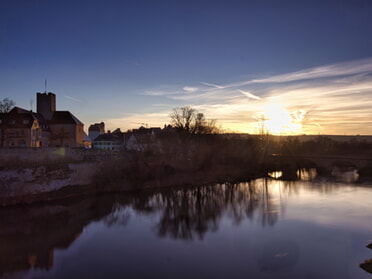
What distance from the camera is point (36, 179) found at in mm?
19812

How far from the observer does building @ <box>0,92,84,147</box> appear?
27.6 meters

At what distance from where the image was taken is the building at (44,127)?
27.6 meters

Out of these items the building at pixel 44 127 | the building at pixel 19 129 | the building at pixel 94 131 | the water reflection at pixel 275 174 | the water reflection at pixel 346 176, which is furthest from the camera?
the building at pixel 94 131

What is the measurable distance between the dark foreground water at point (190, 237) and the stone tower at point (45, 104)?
16219 mm

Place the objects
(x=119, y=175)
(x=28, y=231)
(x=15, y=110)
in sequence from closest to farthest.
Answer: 1. (x=28, y=231)
2. (x=119, y=175)
3. (x=15, y=110)

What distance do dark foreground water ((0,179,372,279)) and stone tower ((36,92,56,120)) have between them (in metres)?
16.2

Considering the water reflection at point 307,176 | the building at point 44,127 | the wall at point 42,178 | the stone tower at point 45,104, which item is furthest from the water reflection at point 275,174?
the stone tower at point 45,104

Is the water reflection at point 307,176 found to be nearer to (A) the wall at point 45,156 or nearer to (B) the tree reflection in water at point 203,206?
(B) the tree reflection in water at point 203,206

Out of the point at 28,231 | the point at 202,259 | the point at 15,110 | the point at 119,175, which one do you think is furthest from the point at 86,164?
A: the point at 202,259

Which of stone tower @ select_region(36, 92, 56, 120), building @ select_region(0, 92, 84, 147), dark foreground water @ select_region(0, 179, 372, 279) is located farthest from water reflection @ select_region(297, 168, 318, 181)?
stone tower @ select_region(36, 92, 56, 120)

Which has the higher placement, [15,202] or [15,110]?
[15,110]

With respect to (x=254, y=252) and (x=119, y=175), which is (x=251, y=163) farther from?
(x=254, y=252)

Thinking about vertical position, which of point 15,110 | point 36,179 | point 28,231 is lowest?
point 28,231

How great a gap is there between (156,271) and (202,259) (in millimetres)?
1808
